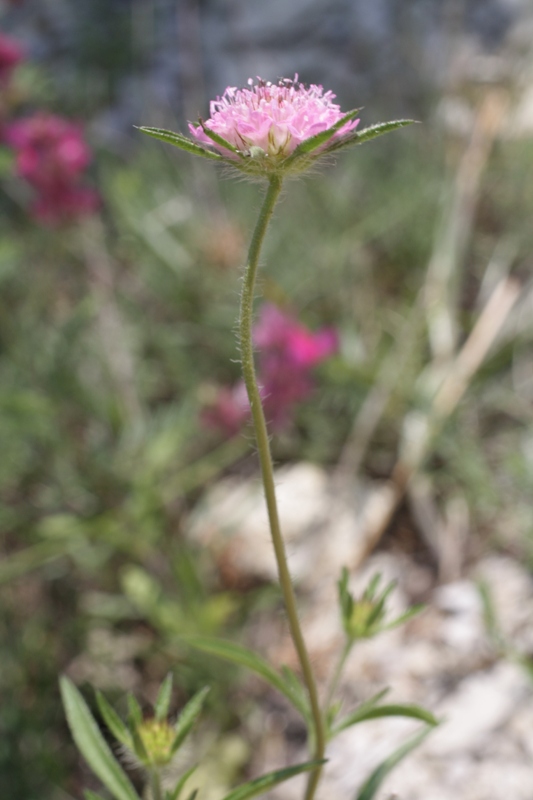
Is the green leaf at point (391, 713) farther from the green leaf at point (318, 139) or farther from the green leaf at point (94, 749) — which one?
the green leaf at point (318, 139)

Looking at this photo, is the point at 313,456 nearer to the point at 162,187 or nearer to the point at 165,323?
the point at 165,323

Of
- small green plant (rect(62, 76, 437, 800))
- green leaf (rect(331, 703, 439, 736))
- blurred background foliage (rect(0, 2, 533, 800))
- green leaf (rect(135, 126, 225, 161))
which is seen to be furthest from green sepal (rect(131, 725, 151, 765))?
blurred background foliage (rect(0, 2, 533, 800))

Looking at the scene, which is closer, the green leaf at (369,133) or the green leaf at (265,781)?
the green leaf at (369,133)

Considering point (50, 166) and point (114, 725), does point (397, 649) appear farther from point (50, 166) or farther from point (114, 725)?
point (50, 166)

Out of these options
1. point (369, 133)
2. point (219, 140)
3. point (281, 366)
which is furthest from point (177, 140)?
point (281, 366)

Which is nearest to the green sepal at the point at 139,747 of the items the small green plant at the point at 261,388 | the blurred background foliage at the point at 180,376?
the small green plant at the point at 261,388

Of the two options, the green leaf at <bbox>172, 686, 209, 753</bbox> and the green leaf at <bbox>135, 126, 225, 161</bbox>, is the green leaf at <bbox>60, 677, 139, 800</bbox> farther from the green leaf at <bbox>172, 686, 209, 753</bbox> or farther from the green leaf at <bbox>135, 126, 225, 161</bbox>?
the green leaf at <bbox>135, 126, 225, 161</bbox>
